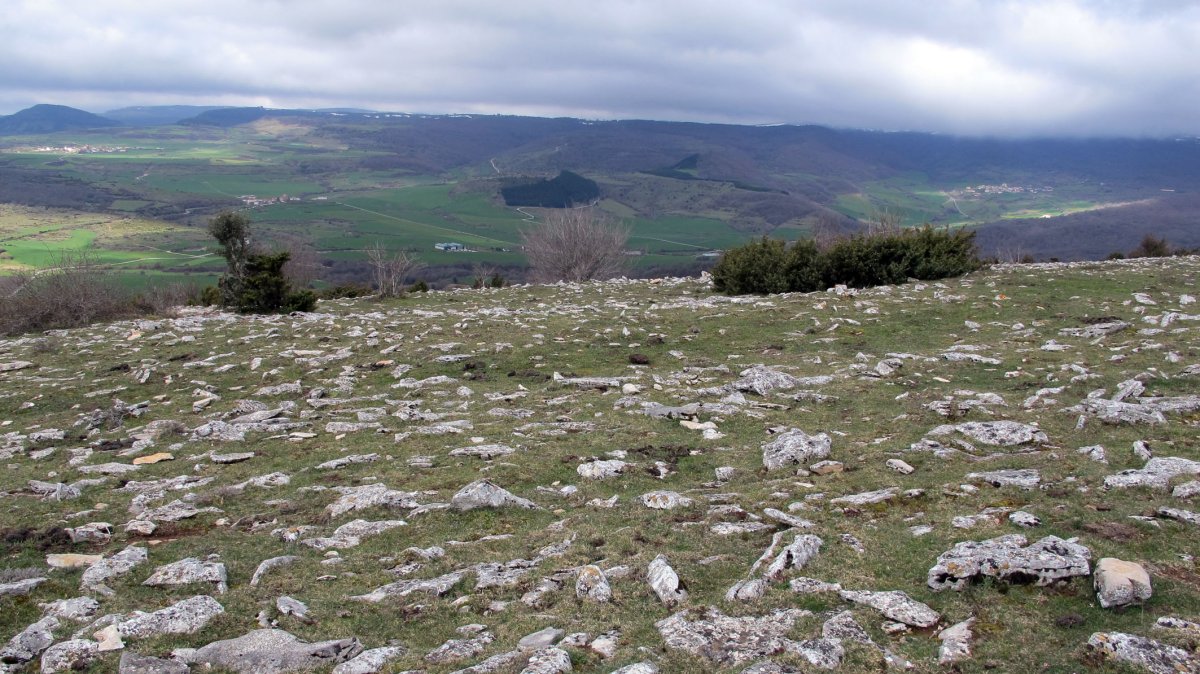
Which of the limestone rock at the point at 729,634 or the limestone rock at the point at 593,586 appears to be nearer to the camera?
the limestone rock at the point at 729,634

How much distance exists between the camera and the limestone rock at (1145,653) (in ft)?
14.0

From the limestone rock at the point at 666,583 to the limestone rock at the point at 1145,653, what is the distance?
2.97 meters

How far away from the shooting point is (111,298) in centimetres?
2984

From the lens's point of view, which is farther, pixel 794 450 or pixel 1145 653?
pixel 794 450

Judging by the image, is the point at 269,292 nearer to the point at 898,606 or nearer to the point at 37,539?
the point at 37,539

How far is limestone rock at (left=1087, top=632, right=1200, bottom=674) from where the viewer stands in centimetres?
425

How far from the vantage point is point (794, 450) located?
9.61 m

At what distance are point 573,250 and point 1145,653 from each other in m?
52.8

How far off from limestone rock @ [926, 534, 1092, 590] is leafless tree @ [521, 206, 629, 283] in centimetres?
4780

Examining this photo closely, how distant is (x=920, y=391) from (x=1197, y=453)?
4670mm

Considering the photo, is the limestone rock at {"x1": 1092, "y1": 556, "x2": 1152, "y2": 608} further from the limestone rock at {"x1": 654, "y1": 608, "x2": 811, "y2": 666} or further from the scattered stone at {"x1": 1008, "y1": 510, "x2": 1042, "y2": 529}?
the limestone rock at {"x1": 654, "y1": 608, "x2": 811, "y2": 666}

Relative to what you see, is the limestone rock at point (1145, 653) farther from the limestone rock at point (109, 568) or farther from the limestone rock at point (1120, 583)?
the limestone rock at point (109, 568)

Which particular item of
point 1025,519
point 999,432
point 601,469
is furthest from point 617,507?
point 999,432

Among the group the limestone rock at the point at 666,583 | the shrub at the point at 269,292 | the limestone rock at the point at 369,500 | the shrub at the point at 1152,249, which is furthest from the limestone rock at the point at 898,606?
the shrub at the point at 1152,249
